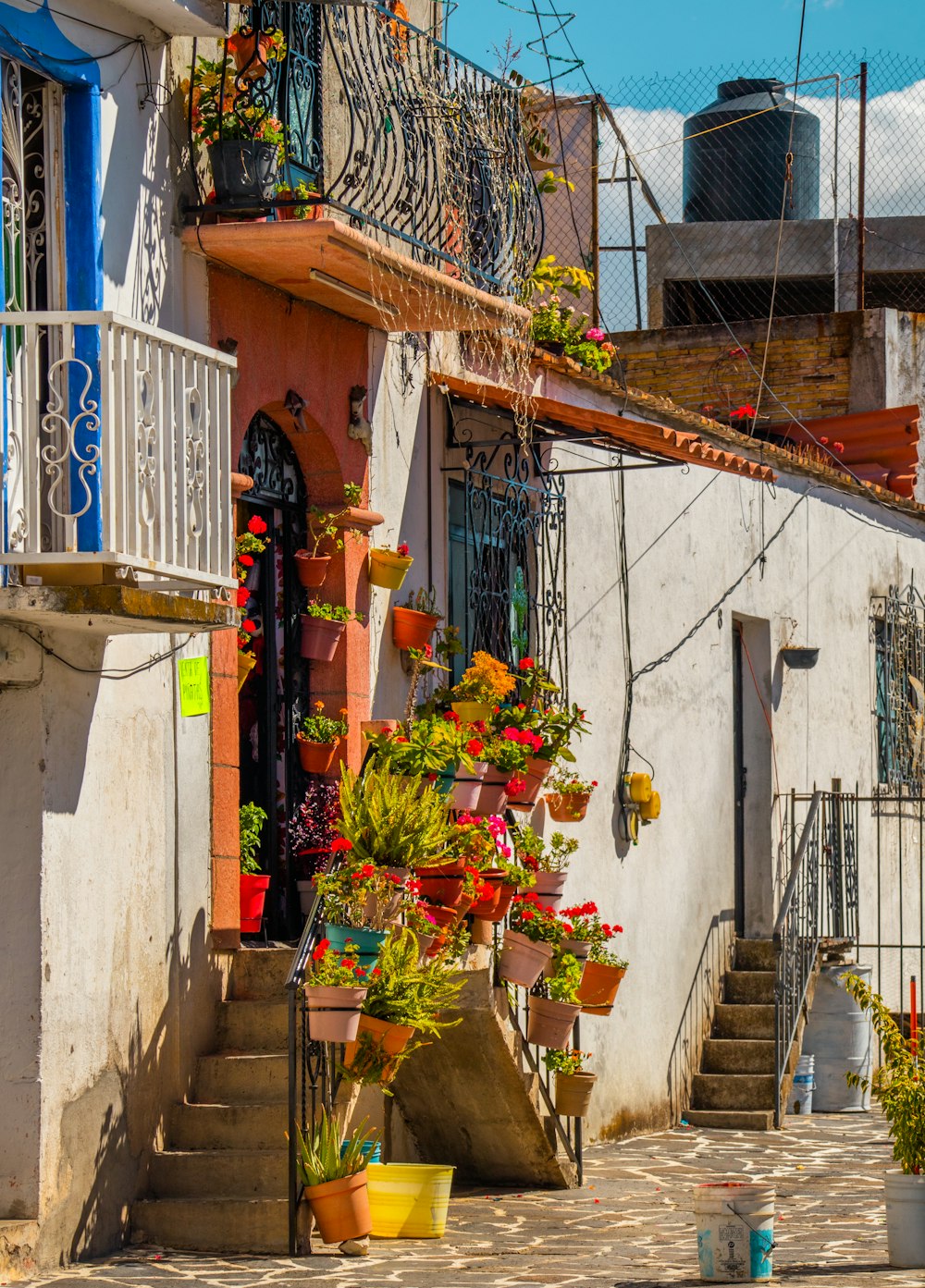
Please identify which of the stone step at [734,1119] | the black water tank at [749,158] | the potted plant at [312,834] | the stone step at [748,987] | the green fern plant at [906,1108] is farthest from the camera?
the black water tank at [749,158]

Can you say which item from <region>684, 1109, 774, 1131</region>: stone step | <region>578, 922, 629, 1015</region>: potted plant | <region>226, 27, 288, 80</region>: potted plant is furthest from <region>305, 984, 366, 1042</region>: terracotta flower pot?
<region>684, 1109, 774, 1131</region>: stone step

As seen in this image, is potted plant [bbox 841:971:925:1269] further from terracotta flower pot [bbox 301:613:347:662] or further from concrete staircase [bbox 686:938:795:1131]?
concrete staircase [bbox 686:938:795:1131]

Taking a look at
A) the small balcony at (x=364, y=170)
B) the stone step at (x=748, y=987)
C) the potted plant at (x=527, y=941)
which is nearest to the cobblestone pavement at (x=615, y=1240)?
the potted plant at (x=527, y=941)

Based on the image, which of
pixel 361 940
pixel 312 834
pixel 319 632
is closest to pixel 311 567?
pixel 319 632

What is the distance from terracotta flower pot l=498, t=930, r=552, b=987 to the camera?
10383 millimetres

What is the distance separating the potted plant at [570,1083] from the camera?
1080 cm

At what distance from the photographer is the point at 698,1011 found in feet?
47.3

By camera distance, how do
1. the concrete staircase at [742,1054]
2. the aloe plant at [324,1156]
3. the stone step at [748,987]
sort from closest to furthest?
the aloe plant at [324,1156] < the concrete staircase at [742,1054] < the stone step at [748,987]

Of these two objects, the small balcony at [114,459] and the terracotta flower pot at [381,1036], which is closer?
the small balcony at [114,459]

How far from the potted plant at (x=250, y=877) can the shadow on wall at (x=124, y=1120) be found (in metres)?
0.40

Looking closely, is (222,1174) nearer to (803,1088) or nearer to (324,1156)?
(324,1156)

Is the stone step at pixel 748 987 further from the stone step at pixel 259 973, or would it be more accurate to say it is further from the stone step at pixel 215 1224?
the stone step at pixel 215 1224

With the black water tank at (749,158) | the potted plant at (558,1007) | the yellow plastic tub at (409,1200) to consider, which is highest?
the black water tank at (749,158)

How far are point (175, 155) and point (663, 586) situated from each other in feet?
18.8
